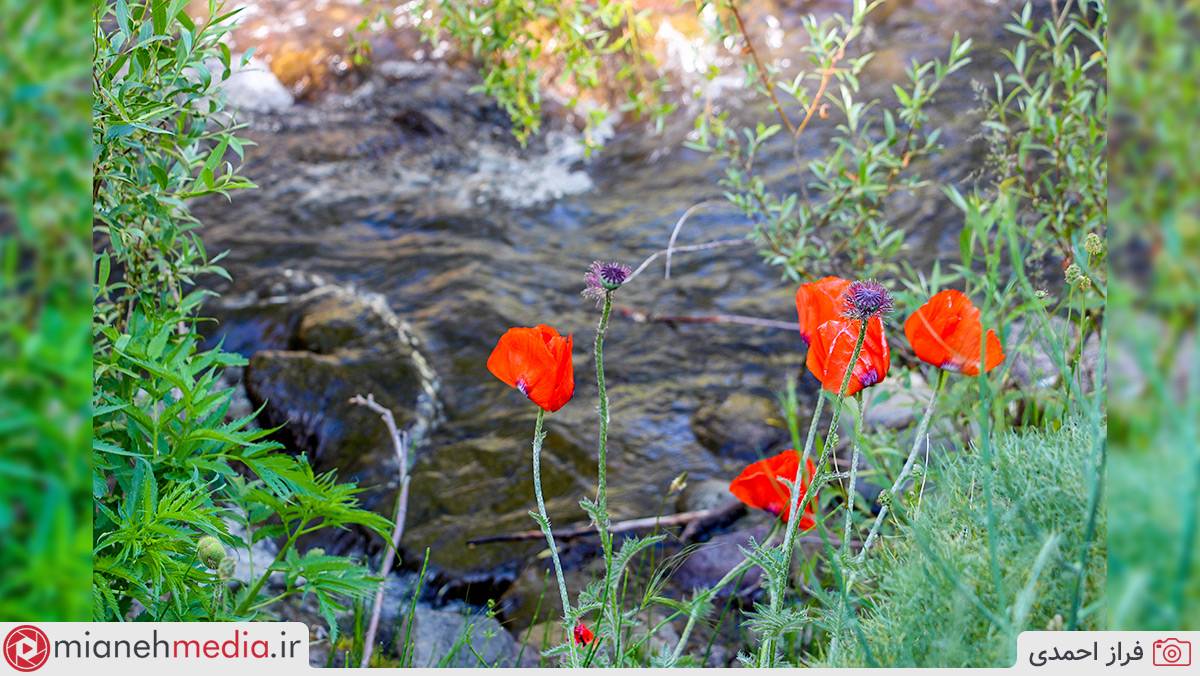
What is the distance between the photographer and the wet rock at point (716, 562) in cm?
264

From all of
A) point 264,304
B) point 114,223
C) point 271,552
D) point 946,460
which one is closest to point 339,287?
point 264,304

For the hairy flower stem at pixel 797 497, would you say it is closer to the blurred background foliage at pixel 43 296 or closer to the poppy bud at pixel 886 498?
the poppy bud at pixel 886 498

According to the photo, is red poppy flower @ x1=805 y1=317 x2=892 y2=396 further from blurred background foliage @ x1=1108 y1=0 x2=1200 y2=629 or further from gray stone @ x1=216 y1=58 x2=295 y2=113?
gray stone @ x1=216 y1=58 x2=295 y2=113

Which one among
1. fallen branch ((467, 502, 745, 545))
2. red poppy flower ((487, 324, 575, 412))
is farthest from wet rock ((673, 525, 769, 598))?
red poppy flower ((487, 324, 575, 412))

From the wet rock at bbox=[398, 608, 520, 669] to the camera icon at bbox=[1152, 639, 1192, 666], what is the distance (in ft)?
4.62

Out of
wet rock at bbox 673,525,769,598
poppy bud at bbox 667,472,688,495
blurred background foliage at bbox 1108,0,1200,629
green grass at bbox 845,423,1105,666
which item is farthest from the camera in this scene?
wet rock at bbox 673,525,769,598

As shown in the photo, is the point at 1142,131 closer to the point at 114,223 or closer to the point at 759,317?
the point at 114,223

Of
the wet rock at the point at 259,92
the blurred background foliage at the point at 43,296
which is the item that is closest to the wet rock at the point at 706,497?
the blurred background foliage at the point at 43,296

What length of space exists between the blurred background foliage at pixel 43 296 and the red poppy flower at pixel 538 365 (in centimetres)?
53

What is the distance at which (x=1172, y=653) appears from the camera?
3.20 feet

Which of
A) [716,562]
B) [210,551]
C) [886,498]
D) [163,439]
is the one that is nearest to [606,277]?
[886,498]

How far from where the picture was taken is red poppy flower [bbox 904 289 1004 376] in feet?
4.58

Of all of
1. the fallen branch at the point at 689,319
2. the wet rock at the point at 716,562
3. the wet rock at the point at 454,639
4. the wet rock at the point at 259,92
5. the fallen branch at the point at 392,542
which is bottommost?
the wet rock at the point at 454,639

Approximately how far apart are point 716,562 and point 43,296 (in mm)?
2051
